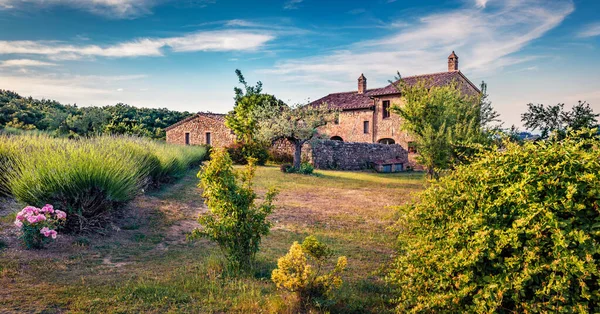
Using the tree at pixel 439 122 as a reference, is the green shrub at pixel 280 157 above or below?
below

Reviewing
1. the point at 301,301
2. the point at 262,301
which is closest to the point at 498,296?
the point at 301,301

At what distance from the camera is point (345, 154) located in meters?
26.5

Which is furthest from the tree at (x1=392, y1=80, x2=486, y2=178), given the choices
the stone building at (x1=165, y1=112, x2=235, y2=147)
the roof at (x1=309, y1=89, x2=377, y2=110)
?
the stone building at (x1=165, y1=112, x2=235, y2=147)

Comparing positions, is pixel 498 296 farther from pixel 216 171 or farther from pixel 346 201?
pixel 346 201

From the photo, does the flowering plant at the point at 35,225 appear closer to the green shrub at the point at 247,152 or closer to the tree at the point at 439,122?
the tree at the point at 439,122

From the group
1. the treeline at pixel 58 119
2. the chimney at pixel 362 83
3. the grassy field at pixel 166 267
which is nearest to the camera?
the grassy field at pixel 166 267

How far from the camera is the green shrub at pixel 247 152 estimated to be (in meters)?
25.6

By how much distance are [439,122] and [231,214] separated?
1048cm

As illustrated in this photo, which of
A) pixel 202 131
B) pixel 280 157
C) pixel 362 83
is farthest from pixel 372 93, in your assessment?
pixel 202 131

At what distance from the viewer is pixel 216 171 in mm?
4902

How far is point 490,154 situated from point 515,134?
10.5m

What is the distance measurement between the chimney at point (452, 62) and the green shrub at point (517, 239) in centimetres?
3132

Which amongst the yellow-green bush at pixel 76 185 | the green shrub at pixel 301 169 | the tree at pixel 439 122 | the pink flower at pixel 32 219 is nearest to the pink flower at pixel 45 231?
the pink flower at pixel 32 219

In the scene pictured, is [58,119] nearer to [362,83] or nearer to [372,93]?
[362,83]
